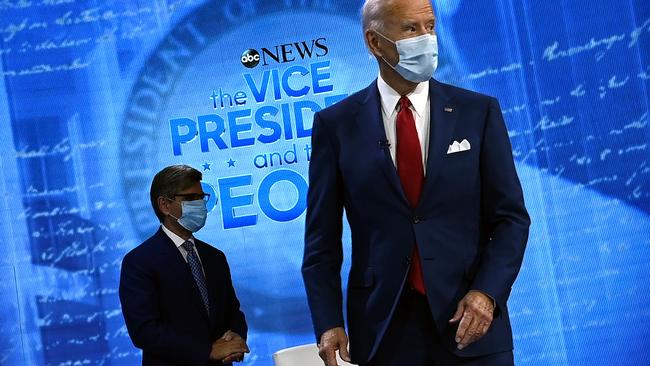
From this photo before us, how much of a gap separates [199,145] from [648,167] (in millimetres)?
2512

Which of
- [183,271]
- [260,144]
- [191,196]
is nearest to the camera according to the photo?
[183,271]

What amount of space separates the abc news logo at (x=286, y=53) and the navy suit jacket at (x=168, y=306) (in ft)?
4.98

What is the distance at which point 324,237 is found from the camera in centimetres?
302

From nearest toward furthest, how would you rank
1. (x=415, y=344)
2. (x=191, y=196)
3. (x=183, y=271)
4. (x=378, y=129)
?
1. (x=415, y=344)
2. (x=378, y=129)
3. (x=183, y=271)
4. (x=191, y=196)

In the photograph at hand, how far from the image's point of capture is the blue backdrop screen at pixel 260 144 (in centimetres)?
629

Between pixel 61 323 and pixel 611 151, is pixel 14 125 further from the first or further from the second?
pixel 611 151

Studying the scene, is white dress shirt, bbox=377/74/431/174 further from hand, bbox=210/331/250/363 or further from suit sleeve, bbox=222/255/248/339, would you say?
suit sleeve, bbox=222/255/248/339

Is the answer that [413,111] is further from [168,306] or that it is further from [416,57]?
[168,306]

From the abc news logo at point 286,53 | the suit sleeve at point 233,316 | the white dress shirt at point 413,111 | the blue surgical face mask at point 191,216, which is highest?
the abc news logo at point 286,53

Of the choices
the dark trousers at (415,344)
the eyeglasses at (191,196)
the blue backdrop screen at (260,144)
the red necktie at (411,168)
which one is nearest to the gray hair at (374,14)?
the red necktie at (411,168)

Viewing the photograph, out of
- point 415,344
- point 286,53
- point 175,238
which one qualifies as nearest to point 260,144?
point 286,53

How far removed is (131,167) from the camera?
6.58 metres

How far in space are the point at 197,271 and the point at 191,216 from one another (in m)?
0.30

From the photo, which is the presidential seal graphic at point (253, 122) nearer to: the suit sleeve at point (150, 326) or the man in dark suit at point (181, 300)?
the man in dark suit at point (181, 300)
